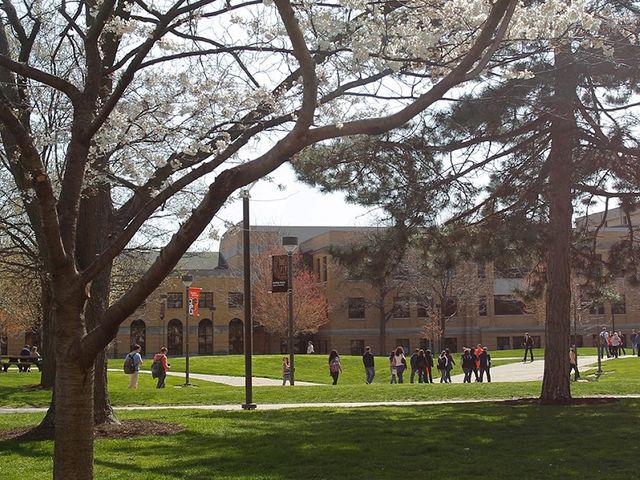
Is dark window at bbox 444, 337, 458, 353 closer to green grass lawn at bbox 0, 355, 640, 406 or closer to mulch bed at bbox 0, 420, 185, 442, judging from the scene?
green grass lawn at bbox 0, 355, 640, 406

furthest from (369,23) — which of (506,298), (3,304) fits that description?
(506,298)

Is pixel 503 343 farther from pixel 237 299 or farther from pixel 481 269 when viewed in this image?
pixel 481 269

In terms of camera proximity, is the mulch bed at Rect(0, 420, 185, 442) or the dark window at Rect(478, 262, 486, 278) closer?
the mulch bed at Rect(0, 420, 185, 442)

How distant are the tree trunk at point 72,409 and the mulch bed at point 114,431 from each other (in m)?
6.09

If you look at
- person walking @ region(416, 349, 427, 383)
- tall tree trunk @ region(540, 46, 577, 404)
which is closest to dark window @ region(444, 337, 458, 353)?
person walking @ region(416, 349, 427, 383)

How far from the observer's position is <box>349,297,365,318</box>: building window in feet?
202

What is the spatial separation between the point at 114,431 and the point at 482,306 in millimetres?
54146

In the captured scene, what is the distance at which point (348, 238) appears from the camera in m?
57.4

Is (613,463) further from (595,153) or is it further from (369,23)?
(595,153)

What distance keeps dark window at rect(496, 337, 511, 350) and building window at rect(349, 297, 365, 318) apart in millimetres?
11954

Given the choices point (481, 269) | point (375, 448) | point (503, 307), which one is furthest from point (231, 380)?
point (503, 307)

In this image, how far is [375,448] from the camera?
10555mm

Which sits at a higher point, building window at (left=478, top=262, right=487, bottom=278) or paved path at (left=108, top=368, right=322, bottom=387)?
building window at (left=478, top=262, right=487, bottom=278)

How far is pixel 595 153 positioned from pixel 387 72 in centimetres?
926
